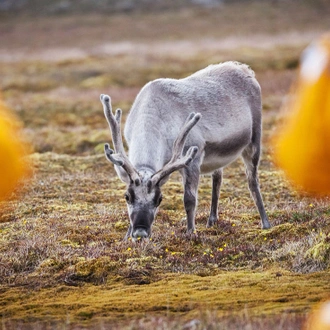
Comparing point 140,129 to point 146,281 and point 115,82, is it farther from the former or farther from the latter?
point 115,82

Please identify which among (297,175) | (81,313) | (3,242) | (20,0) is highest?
(81,313)

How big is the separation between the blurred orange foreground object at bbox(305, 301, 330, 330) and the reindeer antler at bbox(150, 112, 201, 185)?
360 cm

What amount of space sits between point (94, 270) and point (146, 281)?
2.68 ft

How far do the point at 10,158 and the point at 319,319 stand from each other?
14694 millimetres

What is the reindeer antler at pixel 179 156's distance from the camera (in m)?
10.1

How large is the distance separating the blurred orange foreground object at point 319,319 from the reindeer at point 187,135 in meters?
3.43

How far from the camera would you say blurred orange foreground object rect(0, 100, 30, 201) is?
16.7 metres

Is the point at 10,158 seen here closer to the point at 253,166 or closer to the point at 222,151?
the point at 253,166

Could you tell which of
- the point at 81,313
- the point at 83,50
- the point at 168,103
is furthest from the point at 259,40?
the point at 81,313

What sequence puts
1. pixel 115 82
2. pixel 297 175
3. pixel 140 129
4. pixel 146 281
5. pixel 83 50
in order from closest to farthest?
1. pixel 146 281
2. pixel 140 129
3. pixel 297 175
4. pixel 115 82
5. pixel 83 50

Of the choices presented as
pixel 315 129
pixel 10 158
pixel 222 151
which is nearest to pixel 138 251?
pixel 222 151

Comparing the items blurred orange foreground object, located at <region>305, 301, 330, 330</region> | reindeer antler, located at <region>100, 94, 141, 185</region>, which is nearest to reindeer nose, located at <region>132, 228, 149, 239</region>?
reindeer antler, located at <region>100, 94, 141, 185</region>

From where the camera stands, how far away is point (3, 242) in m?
11.2

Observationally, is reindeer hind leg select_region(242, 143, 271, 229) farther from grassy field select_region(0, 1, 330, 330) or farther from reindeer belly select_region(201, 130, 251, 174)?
grassy field select_region(0, 1, 330, 330)
